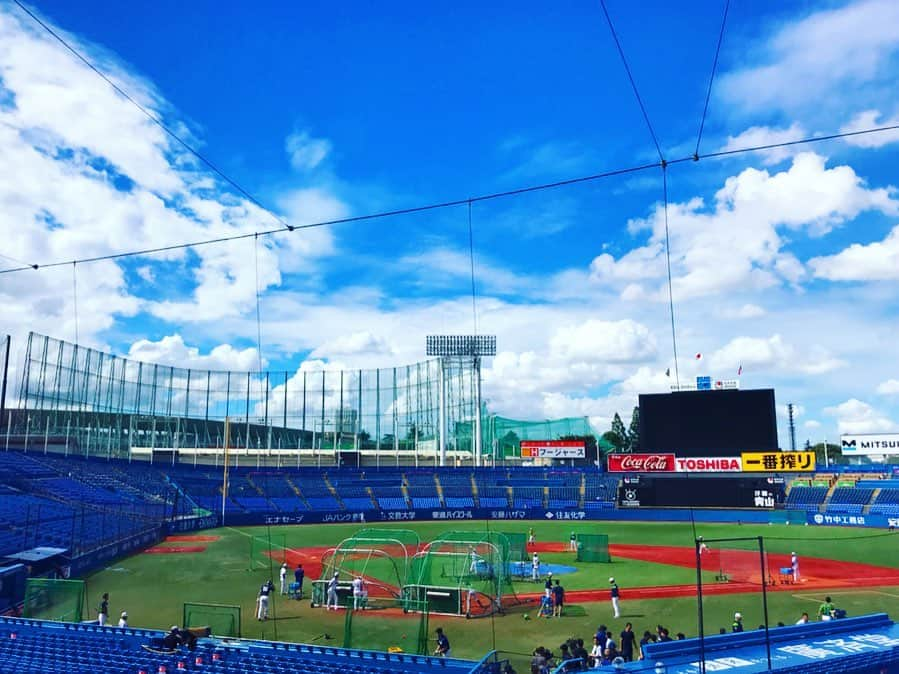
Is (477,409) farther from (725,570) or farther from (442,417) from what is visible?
(725,570)

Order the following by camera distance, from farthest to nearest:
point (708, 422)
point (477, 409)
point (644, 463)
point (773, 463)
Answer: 1. point (477, 409)
2. point (644, 463)
3. point (773, 463)
4. point (708, 422)

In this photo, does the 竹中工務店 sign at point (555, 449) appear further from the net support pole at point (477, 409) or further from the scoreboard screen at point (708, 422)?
the scoreboard screen at point (708, 422)

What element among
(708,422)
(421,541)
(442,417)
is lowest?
(421,541)

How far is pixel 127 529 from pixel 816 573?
35730mm

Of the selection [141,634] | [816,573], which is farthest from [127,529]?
[816,573]

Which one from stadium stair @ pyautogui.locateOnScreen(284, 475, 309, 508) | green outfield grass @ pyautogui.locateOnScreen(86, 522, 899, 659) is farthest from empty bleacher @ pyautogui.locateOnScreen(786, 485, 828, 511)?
stadium stair @ pyautogui.locateOnScreen(284, 475, 309, 508)

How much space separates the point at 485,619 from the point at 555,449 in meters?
55.2

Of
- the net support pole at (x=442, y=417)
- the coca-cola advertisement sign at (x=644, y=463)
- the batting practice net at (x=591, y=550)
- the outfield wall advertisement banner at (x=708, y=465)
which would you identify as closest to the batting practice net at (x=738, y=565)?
the batting practice net at (x=591, y=550)

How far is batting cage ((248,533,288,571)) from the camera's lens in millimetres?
33781

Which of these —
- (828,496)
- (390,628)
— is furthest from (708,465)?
(390,628)

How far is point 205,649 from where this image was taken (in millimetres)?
15539

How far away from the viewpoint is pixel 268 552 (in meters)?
37.8

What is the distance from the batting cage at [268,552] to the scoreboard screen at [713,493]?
31004 millimetres

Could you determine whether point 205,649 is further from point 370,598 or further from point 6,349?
point 6,349
